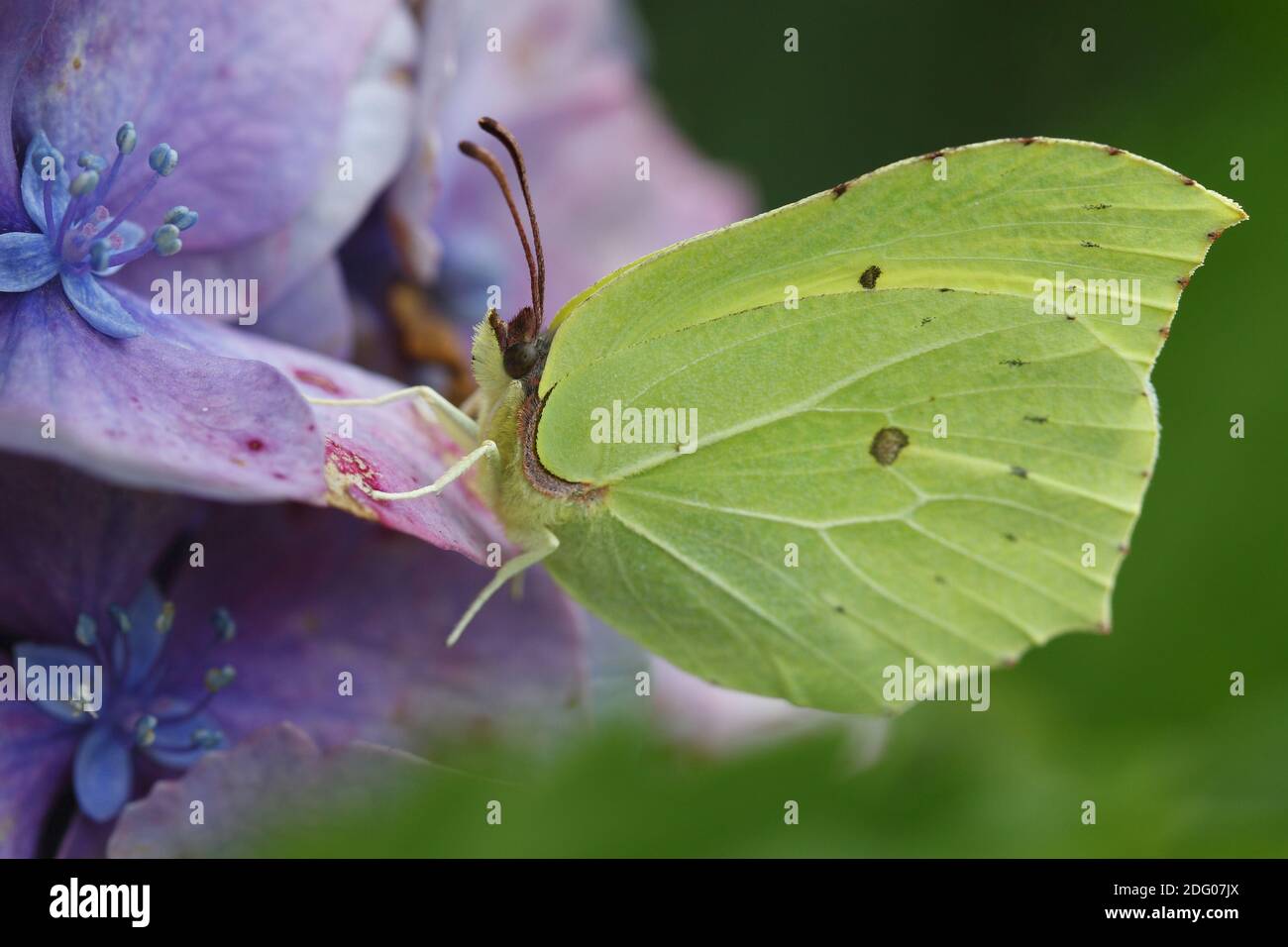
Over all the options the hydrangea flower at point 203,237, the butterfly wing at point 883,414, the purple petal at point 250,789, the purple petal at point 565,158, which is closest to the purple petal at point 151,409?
the hydrangea flower at point 203,237

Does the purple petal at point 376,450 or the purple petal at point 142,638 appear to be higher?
the purple petal at point 376,450

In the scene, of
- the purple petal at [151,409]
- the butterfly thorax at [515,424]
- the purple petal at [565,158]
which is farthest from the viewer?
the purple petal at [565,158]

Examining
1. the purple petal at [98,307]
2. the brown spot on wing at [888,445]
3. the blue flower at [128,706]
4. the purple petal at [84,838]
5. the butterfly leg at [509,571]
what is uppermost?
the purple petal at [98,307]

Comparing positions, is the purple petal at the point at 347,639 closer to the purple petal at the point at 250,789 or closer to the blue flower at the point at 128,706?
the blue flower at the point at 128,706

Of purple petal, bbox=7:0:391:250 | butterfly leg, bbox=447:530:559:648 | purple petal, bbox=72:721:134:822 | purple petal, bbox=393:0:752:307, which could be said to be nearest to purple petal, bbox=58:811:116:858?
purple petal, bbox=72:721:134:822

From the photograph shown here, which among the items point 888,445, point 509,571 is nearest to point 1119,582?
point 888,445

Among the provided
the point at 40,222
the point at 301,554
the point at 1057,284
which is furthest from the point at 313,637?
the point at 1057,284

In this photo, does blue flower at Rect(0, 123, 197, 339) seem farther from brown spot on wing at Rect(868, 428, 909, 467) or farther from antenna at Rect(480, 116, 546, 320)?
brown spot on wing at Rect(868, 428, 909, 467)
